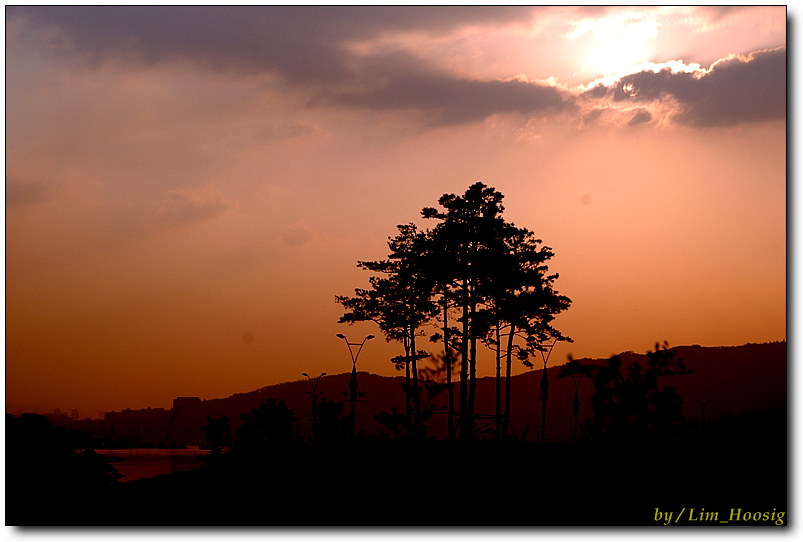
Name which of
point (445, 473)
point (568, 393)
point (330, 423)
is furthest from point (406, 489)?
point (568, 393)

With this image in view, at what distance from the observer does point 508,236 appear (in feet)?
117

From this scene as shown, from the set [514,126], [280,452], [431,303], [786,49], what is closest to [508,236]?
[431,303]

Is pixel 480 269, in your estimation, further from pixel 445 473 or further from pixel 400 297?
pixel 445 473

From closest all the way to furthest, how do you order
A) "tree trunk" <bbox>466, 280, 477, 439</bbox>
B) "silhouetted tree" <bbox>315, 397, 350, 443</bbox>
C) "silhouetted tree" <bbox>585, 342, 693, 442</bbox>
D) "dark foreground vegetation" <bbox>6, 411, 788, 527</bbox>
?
"silhouetted tree" <bbox>585, 342, 693, 442</bbox> → "silhouetted tree" <bbox>315, 397, 350, 443</bbox> → "dark foreground vegetation" <bbox>6, 411, 788, 527</bbox> → "tree trunk" <bbox>466, 280, 477, 439</bbox>

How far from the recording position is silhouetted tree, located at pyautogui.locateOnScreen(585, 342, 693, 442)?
6.80m

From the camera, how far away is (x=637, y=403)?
706 cm

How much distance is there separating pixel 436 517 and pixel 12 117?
41.3 ft

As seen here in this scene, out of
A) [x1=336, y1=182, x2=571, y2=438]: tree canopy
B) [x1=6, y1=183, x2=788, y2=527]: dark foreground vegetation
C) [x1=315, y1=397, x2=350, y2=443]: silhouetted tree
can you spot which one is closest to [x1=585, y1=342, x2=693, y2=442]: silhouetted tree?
[x1=6, y1=183, x2=788, y2=527]: dark foreground vegetation

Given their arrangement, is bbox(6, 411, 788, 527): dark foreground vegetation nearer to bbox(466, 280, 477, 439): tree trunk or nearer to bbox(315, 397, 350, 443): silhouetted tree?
bbox(315, 397, 350, 443): silhouetted tree

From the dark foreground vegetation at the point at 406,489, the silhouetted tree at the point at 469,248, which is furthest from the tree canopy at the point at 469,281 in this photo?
the dark foreground vegetation at the point at 406,489

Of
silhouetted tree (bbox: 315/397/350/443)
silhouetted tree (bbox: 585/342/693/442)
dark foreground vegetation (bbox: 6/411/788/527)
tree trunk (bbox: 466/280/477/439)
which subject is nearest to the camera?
silhouetted tree (bbox: 585/342/693/442)

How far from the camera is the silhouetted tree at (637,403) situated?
6.80 metres

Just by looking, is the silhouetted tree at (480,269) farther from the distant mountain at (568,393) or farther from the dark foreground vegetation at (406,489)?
the dark foreground vegetation at (406,489)

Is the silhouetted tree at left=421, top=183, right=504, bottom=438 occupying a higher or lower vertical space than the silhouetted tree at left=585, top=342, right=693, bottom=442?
higher
